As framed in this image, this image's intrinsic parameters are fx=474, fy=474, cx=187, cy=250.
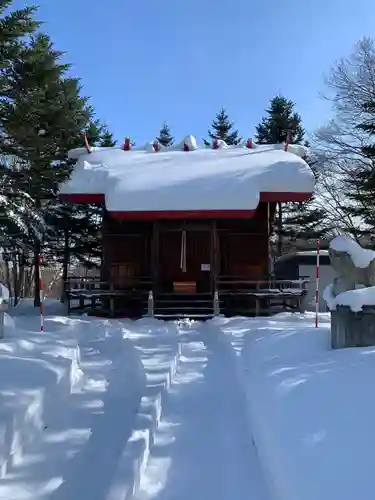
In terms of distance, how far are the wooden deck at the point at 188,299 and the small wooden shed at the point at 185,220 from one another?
4 cm

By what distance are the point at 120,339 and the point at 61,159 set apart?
12502mm

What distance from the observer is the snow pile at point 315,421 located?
114 inches

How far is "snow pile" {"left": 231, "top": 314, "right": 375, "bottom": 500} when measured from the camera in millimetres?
2887

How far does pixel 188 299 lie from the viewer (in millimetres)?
14852

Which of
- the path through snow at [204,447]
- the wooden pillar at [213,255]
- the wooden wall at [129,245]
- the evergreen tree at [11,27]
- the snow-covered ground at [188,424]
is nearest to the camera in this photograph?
the snow-covered ground at [188,424]

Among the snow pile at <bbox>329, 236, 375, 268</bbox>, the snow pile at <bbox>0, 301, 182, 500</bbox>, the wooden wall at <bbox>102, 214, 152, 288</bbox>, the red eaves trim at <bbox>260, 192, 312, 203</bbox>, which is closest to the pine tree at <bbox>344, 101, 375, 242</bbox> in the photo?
the red eaves trim at <bbox>260, 192, 312, 203</bbox>

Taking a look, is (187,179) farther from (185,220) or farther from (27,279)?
(27,279)

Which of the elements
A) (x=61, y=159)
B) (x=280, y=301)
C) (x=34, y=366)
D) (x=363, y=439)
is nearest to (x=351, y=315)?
(x=363, y=439)

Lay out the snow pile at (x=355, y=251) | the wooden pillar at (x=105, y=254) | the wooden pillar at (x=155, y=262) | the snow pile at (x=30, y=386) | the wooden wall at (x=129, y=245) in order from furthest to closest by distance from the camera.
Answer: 1. the wooden wall at (x=129, y=245)
2. the wooden pillar at (x=105, y=254)
3. the wooden pillar at (x=155, y=262)
4. the snow pile at (x=355, y=251)
5. the snow pile at (x=30, y=386)

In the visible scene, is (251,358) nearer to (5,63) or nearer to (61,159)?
(5,63)

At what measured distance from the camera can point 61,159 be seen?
19797mm

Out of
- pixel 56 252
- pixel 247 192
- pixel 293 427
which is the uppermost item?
pixel 247 192

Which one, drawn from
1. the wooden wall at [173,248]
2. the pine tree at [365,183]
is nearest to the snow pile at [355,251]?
the wooden wall at [173,248]

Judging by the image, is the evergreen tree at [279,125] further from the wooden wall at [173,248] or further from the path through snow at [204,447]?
the path through snow at [204,447]
